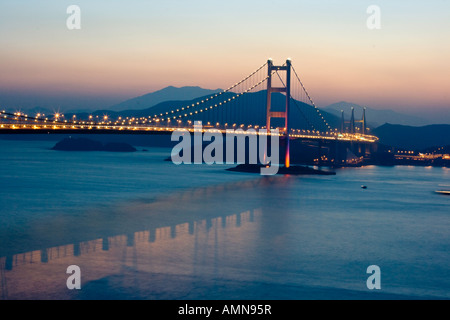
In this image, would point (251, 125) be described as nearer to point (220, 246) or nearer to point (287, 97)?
point (287, 97)

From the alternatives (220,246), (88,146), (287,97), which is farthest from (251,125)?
(88,146)

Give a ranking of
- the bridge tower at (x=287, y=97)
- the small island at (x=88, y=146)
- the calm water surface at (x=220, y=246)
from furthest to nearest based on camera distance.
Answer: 1. the small island at (x=88, y=146)
2. the bridge tower at (x=287, y=97)
3. the calm water surface at (x=220, y=246)

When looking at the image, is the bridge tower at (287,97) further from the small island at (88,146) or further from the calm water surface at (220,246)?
the small island at (88,146)

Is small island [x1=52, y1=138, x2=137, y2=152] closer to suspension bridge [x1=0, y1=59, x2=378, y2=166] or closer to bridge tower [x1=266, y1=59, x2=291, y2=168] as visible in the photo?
suspension bridge [x1=0, y1=59, x2=378, y2=166]

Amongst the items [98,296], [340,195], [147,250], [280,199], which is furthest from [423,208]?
[98,296]

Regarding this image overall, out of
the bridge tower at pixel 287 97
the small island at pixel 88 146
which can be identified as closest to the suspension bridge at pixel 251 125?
the bridge tower at pixel 287 97

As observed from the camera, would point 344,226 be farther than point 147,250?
Yes

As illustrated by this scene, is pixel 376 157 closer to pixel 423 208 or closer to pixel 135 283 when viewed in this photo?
pixel 423 208

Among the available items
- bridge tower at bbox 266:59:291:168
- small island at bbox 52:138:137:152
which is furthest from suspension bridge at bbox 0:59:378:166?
small island at bbox 52:138:137:152
